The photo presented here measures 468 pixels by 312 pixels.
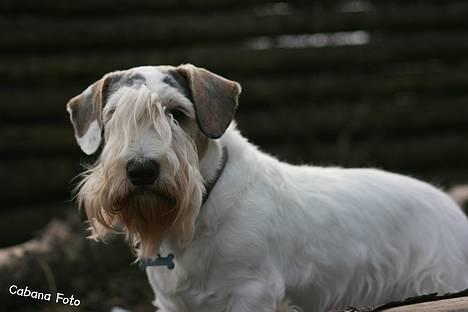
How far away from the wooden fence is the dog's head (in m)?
3.99

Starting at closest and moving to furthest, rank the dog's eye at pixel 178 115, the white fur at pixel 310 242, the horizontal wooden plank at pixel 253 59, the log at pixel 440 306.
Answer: the log at pixel 440 306, the dog's eye at pixel 178 115, the white fur at pixel 310 242, the horizontal wooden plank at pixel 253 59

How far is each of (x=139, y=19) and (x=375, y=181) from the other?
426cm

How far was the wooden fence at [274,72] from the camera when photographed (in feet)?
26.2

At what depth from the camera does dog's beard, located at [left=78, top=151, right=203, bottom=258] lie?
12.0 feet

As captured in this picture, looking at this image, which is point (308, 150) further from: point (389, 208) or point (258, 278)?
point (258, 278)

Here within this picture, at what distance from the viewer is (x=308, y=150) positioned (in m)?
8.66

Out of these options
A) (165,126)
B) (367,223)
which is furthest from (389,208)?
(165,126)

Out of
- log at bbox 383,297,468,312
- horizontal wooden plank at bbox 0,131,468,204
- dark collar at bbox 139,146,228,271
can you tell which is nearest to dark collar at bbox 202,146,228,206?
dark collar at bbox 139,146,228,271

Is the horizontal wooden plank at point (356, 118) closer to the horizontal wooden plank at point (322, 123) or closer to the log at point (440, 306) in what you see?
the horizontal wooden plank at point (322, 123)

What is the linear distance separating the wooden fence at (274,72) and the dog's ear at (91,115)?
155 inches

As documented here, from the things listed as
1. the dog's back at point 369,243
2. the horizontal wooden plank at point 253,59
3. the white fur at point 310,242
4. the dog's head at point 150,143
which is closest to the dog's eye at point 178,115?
the dog's head at point 150,143

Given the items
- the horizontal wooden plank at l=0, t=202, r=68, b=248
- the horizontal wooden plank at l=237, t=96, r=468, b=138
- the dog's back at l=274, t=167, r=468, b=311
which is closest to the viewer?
the dog's back at l=274, t=167, r=468, b=311

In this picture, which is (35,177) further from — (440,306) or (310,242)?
(440,306)

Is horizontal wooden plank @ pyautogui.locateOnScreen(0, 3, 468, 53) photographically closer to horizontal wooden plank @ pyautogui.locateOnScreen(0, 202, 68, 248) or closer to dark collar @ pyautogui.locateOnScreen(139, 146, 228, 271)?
horizontal wooden plank @ pyautogui.locateOnScreen(0, 202, 68, 248)
